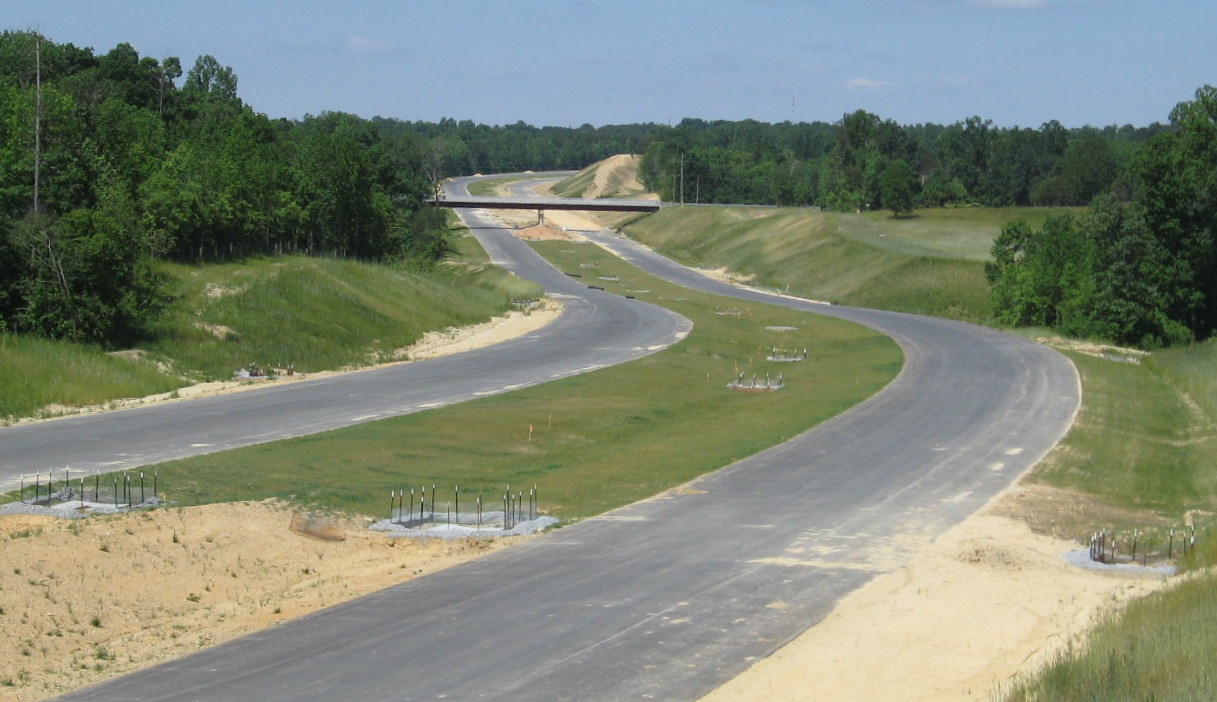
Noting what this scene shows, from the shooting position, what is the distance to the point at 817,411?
4794cm

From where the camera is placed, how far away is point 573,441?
42656 mm

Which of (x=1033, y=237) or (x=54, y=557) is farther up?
(x=1033, y=237)

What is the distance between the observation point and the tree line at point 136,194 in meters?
49.3

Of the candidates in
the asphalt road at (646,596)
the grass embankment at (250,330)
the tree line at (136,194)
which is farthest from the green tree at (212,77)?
the asphalt road at (646,596)

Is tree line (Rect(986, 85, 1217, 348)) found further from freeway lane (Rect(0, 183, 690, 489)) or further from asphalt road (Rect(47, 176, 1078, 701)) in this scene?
asphalt road (Rect(47, 176, 1078, 701))

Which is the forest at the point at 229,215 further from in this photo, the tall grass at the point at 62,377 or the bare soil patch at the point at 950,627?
the bare soil patch at the point at 950,627

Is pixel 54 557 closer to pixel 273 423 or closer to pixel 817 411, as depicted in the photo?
pixel 273 423

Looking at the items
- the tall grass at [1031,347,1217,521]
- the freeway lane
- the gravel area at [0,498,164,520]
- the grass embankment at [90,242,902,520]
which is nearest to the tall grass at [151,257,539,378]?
the freeway lane

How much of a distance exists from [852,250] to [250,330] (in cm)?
7123

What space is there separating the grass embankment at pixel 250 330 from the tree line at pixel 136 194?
7.59 feet

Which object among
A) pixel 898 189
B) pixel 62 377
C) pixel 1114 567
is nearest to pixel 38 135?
pixel 62 377

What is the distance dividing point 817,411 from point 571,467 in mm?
13678

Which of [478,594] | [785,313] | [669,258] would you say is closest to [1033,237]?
[785,313]

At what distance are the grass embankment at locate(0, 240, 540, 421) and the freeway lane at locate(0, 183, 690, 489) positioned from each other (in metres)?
3.38
